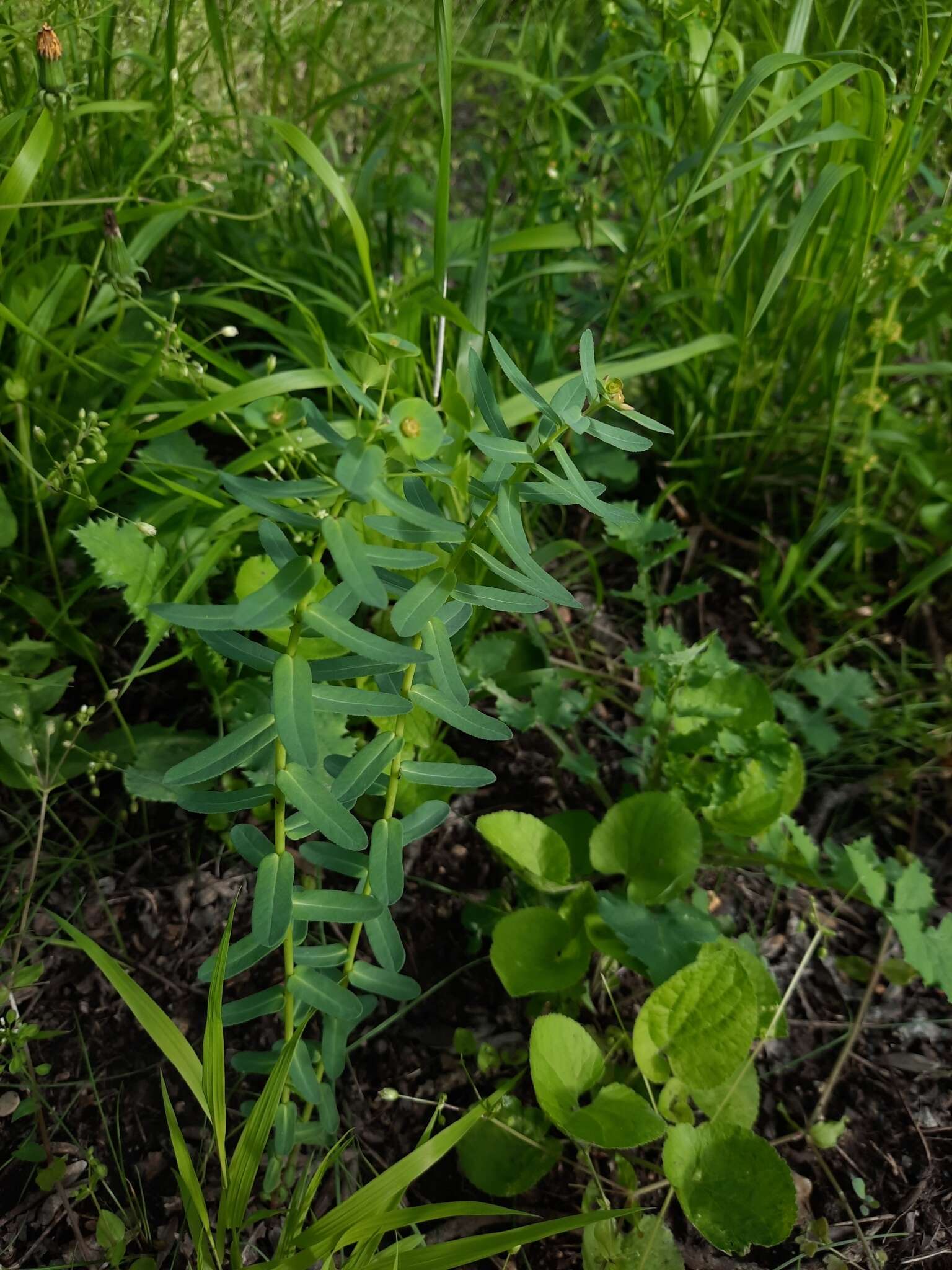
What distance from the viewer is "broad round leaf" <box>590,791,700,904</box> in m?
1.19

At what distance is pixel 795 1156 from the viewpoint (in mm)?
1218

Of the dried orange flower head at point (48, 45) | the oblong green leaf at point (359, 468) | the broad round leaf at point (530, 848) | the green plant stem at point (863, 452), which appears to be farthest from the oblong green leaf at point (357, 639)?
the green plant stem at point (863, 452)

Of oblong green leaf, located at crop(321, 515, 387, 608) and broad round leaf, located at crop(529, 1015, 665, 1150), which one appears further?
broad round leaf, located at crop(529, 1015, 665, 1150)

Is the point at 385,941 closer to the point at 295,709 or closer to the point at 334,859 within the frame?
the point at 334,859

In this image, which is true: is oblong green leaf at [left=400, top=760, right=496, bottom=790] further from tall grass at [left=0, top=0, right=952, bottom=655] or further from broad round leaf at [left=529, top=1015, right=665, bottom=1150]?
tall grass at [left=0, top=0, right=952, bottom=655]

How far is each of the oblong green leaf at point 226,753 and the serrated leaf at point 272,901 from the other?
4.0 inches

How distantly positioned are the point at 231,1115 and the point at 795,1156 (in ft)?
2.38

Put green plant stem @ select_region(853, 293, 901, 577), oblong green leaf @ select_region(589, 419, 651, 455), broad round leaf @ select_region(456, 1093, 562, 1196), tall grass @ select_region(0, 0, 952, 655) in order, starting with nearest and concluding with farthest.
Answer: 1. oblong green leaf @ select_region(589, 419, 651, 455)
2. broad round leaf @ select_region(456, 1093, 562, 1196)
3. tall grass @ select_region(0, 0, 952, 655)
4. green plant stem @ select_region(853, 293, 901, 577)

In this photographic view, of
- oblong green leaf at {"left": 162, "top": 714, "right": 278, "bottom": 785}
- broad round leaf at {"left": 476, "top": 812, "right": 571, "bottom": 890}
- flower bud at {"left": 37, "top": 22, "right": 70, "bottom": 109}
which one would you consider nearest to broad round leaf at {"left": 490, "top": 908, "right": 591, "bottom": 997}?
broad round leaf at {"left": 476, "top": 812, "right": 571, "bottom": 890}

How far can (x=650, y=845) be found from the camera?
1213 mm

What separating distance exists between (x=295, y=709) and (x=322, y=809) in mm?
101

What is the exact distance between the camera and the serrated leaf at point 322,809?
754 millimetres

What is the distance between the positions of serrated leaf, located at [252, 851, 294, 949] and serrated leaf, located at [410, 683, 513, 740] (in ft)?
0.58

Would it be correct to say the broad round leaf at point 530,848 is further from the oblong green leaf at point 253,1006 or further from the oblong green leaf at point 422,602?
the oblong green leaf at point 422,602
